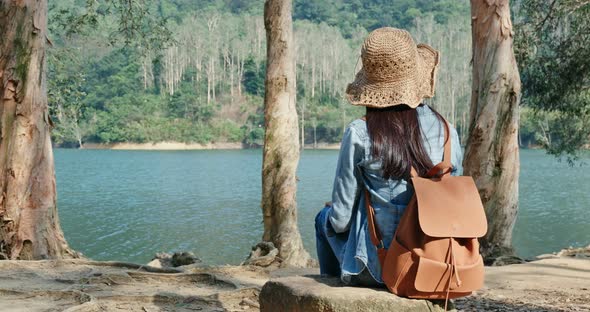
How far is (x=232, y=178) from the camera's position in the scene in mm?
30250

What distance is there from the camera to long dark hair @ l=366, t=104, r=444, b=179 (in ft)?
8.27

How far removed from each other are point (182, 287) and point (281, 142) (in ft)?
8.01

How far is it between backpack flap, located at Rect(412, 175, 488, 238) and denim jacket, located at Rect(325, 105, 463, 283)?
0.12m

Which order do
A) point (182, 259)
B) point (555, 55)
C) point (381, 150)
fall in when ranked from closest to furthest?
point (381, 150), point (182, 259), point (555, 55)

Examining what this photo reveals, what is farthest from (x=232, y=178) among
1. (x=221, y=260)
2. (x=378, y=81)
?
(x=378, y=81)

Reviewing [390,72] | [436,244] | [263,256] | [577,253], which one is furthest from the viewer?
[577,253]

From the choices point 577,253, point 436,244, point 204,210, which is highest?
point 436,244

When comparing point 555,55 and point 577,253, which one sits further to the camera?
point 555,55

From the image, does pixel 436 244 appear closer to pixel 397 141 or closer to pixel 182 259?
pixel 397 141

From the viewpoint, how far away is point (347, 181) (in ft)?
8.39

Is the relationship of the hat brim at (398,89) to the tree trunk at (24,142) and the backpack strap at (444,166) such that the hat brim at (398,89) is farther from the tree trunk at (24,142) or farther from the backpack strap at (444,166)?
the tree trunk at (24,142)

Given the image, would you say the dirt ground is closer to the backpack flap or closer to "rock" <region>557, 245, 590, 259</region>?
"rock" <region>557, 245, 590, 259</region>

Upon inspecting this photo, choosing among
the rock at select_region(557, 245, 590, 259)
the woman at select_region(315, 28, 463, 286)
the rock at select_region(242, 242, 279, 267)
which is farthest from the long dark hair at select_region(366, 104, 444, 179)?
the rock at select_region(557, 245, 590, 259)

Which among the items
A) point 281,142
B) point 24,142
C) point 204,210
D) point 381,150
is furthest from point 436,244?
point 204,210
